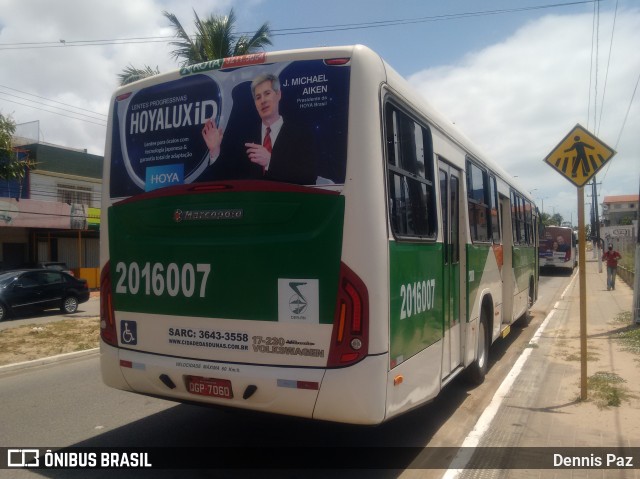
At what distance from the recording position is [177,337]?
4.71 m

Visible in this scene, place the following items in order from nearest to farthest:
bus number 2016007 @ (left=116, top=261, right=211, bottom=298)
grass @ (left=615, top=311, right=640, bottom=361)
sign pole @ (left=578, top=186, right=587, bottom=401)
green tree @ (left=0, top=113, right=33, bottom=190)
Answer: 1. bus number 2016007 @ (left=116, top=261, right=211, bottom=298)
2. sign pole @ (left=578, top=186, right=587, bottom=401)
3. grass @ (left=615, top=311, right=640, bottom=361)
4. green tree @ (left=0, top=113, right=33, bottom=190)

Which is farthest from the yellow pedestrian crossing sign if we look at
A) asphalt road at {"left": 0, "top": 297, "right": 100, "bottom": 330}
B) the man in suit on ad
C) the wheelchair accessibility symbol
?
asphalt road at {"left": 0, "top": 297, "right": 100, "bottom": 330}

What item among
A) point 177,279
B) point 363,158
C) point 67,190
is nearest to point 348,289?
point 363,158

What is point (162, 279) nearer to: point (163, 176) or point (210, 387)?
point (163, 176)

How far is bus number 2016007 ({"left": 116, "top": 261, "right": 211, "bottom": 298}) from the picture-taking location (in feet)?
15.2

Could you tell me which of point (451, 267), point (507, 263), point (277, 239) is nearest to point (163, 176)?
point (277, 239)

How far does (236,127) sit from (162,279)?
56.4 inches

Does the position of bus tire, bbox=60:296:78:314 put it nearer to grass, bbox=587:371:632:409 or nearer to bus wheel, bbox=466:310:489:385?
bus wheel, bbox=466:310:489:385

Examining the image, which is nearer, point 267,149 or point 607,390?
point 267,149

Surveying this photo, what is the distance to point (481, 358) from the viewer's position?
7777 mm

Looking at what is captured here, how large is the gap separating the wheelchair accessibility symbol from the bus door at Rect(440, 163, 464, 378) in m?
2.92

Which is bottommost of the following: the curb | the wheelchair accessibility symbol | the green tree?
the curb

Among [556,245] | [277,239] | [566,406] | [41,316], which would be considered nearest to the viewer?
[277,239]

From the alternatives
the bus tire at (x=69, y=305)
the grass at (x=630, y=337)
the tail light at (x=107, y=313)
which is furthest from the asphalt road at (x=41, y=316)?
the grass at (x=630, y=337)
